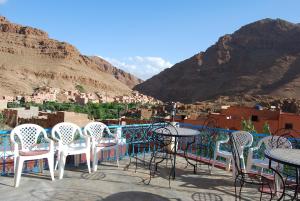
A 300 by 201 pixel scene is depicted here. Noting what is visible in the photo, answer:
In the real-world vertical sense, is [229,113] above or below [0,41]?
below

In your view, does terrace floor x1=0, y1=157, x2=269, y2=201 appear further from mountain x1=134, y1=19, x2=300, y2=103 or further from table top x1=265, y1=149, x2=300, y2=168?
mountain x1=134, y1=19, x2=300, y2=103

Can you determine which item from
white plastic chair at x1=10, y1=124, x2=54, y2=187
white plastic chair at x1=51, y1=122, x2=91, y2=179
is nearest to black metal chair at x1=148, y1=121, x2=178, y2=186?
white plastic chair at x1=51, y1=122, x2=91, y2=179

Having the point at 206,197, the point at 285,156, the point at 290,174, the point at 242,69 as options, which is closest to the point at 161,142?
the point at 206,197

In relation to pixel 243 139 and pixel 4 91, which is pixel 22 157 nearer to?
pixel 243 139

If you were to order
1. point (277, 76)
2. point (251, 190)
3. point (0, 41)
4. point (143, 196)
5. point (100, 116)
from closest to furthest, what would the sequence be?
point (143, 196) → point (251, 190) → point (100, 116) → point (277, 76) → point (0, 41)

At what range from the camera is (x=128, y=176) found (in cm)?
494

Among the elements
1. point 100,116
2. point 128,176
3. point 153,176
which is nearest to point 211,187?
point 153,176

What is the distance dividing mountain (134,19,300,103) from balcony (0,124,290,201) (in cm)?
5045

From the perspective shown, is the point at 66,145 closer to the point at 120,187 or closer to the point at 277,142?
the point at 120,187

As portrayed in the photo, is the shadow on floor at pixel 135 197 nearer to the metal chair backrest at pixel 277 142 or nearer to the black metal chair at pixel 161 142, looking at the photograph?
the black metal chair at pixel 161 142

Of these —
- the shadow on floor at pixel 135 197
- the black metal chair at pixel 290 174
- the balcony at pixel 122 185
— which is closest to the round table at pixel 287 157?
the black metal chair at pixel 290 174

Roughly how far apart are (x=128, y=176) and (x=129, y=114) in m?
27.9

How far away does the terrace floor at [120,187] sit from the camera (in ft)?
13.0

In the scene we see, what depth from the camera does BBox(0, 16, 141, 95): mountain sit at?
61481mm
